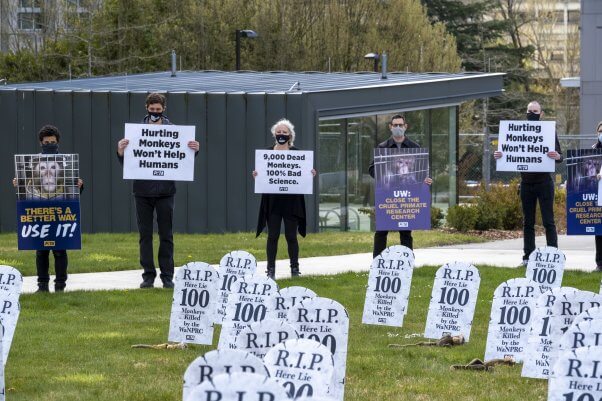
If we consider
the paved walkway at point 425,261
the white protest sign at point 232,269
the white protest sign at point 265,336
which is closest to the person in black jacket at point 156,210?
the paved walkway at point 425,261

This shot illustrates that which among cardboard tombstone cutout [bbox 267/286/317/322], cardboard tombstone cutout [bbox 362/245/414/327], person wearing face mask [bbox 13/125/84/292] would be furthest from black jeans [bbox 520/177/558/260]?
cardboard tombstone cutout [bbox 267/286/317/322]

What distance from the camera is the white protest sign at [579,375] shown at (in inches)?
239

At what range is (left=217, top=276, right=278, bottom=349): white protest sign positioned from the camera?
8898 mm

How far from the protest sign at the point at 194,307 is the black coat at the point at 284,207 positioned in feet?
16.5

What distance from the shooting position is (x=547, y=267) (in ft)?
35.9

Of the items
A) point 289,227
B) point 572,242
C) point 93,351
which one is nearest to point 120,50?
point 572,242

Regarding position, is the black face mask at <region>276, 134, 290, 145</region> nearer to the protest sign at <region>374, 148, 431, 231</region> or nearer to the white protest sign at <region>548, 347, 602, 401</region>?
the protest sign at <region>374, 148, 431, 231</region>

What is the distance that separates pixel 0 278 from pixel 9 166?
1689 cm

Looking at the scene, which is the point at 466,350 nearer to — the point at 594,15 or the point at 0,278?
the point at 0,278

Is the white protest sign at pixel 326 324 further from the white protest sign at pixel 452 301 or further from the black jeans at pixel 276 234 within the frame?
the black jeans at pixel 276 234

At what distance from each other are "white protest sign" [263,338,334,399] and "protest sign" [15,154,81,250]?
7723 millimetres

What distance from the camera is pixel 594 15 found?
42.5m

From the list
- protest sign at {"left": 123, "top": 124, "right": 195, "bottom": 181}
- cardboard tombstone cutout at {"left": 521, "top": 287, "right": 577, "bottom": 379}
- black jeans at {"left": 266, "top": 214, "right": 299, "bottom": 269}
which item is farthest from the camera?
black jeans at {"left": 266, "top": 214, "right": 299, "bottom": 269}

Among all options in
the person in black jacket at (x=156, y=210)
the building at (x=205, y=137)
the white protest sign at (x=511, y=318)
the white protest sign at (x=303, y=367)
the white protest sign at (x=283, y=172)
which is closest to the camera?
the white protest sign at (x=303, y=367)
